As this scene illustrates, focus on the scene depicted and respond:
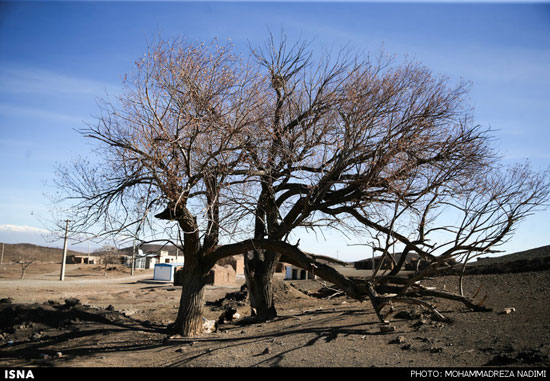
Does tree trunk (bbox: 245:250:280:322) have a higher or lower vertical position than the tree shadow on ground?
higher

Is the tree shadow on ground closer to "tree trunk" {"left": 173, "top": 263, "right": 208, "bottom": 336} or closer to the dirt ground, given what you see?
the dirt ground

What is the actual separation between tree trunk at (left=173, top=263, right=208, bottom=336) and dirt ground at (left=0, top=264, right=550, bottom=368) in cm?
42

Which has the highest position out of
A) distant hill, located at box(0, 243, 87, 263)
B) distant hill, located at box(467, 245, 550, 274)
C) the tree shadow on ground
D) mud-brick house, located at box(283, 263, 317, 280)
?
distant hill, located at box(0, 243, 87, 263)

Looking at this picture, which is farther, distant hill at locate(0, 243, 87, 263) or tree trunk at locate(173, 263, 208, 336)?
distant hill at locate(0, 243, 87, 263)

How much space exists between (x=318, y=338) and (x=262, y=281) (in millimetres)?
4140

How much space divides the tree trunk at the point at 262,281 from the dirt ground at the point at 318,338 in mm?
522

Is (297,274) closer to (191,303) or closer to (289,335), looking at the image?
(191,303)

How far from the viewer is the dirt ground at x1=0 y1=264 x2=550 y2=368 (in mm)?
6867

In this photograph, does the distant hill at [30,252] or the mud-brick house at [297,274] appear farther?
the distant hill at [30,252]

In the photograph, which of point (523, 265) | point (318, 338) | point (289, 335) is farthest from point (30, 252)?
point (523, 265)

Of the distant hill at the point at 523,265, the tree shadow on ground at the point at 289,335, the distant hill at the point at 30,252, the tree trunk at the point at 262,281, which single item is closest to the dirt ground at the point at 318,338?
the tree shadow on ground at the point at 289,335

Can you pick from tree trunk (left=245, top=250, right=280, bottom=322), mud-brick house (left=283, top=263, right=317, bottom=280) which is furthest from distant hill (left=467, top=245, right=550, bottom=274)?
mud-brick house (left=283, top=263, right=317, bottom=280)

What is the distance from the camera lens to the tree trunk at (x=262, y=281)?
12.4 meters

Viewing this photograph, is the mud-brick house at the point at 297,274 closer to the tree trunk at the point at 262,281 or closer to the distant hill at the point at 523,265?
the distant hill at the point at 523,265
